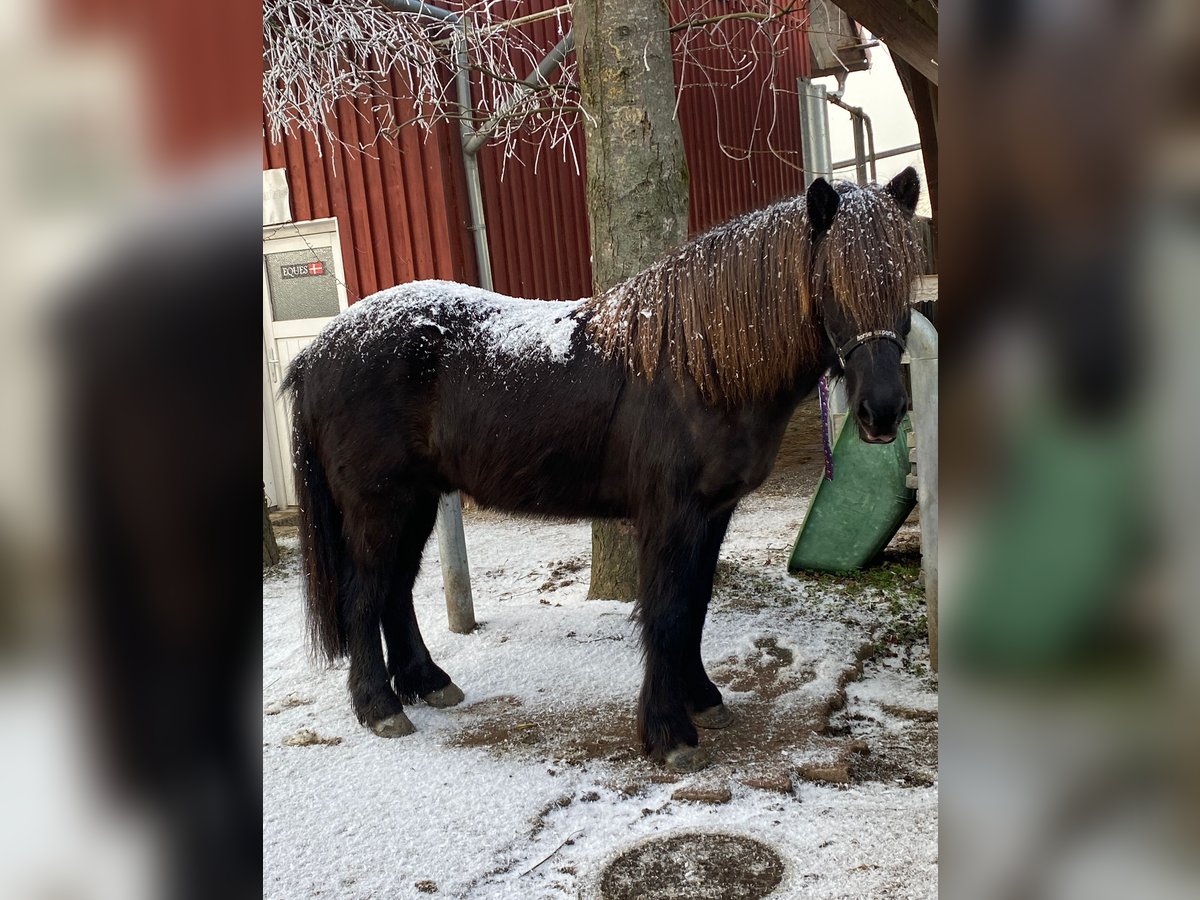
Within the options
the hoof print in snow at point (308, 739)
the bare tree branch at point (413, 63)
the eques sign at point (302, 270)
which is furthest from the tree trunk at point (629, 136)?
the eques sign at point (302, 270)

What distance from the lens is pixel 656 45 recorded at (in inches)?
164

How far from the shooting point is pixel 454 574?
4.32 m

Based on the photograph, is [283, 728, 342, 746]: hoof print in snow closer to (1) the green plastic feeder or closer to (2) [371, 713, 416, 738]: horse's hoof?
(2) [371, 713, 416, 738]: horse's hoof

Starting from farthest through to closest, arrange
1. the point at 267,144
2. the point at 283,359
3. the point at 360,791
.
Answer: the point at 283,359
the point at 267,144
the point at 360,791

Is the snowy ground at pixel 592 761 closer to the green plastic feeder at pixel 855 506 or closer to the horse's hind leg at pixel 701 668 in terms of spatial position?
the horse's hind leg at pixel 701 668

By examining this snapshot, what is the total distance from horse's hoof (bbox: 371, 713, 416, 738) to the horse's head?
6.33ft

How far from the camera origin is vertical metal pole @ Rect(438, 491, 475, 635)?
14.2ft

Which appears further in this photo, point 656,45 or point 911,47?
point 656,45

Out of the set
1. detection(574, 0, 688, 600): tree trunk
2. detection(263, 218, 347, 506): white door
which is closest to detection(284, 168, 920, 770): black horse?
detection(574, 0, 688, 600): tree trunk

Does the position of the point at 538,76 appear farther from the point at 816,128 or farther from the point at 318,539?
the point at 318,539
